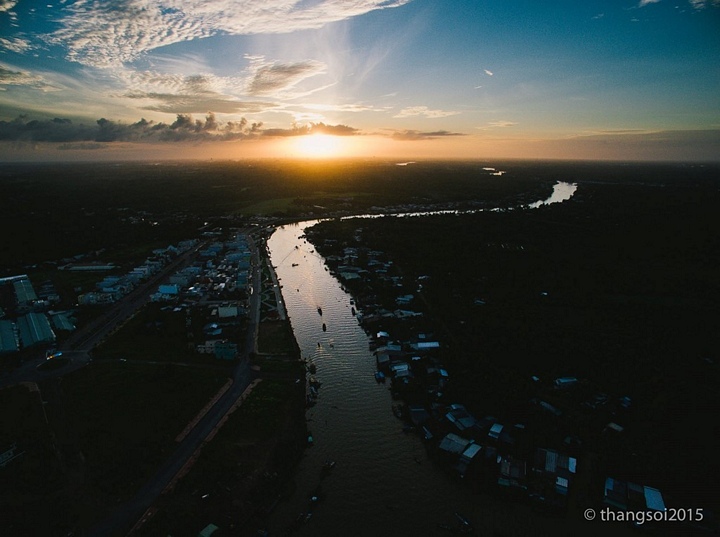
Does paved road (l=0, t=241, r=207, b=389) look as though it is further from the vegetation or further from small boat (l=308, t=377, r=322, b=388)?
small boat (l=308, t=377, r=322, b=388)

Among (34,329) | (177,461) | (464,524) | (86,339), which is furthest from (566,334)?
(34,329)

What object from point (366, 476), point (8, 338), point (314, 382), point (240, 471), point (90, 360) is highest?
point (8, 338)

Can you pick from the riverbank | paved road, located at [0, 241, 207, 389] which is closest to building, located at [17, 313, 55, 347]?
paved road, located at [0, 241, 207, 389]

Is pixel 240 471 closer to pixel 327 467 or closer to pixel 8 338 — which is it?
pixel 327 467

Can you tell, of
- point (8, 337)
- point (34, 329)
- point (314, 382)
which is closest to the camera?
point (314, 382)

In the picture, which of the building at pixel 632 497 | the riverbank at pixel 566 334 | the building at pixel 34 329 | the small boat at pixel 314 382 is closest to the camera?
the building at pixel 632 497

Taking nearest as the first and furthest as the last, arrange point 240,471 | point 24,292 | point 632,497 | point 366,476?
point 632,497 → point 240,471 → point 366,476 → point 24,292

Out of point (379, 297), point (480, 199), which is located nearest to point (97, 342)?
point (379, 297)

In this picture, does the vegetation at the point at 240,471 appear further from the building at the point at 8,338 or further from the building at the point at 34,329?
the building at the point at 8,338

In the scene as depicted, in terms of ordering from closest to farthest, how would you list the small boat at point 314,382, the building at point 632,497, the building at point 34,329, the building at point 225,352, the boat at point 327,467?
the building at point 632,497 → the boat at point 327,467 → the small boat at point 314,382 → the building at point 225,352 → the building at point 34,329

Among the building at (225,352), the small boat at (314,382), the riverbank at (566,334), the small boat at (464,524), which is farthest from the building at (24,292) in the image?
the small boat at (464,524)
